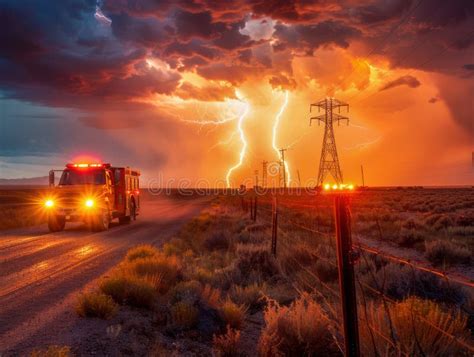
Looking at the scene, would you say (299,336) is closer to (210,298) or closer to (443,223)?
(210,298)

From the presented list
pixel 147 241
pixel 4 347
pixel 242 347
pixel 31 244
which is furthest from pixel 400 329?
pixel 31 244

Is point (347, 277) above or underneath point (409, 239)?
above

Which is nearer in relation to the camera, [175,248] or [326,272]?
[326,272]

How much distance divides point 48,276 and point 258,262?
4.99 metres

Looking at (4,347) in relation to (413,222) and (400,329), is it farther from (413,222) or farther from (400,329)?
(413,222)

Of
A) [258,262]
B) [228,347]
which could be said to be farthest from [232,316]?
[258,262]

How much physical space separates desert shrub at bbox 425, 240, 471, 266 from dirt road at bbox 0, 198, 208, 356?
30.2 feet

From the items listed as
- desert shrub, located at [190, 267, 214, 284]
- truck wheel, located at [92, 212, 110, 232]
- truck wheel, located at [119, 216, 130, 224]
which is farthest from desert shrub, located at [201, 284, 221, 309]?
truck wheel, located at [119, 216, 130, 224]

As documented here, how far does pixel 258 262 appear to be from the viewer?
11.9 m

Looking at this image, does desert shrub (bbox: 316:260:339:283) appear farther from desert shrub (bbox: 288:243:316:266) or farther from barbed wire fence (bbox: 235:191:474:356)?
desert shrub (bbox: 288:243:316:266)

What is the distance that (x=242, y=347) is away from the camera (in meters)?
6.49

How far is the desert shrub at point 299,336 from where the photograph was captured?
591 centimetres

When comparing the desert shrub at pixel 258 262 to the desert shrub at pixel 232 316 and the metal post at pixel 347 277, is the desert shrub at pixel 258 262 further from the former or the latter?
the metal post at pixel 347 277

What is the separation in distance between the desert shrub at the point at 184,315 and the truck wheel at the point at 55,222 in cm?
Answer: 1605
